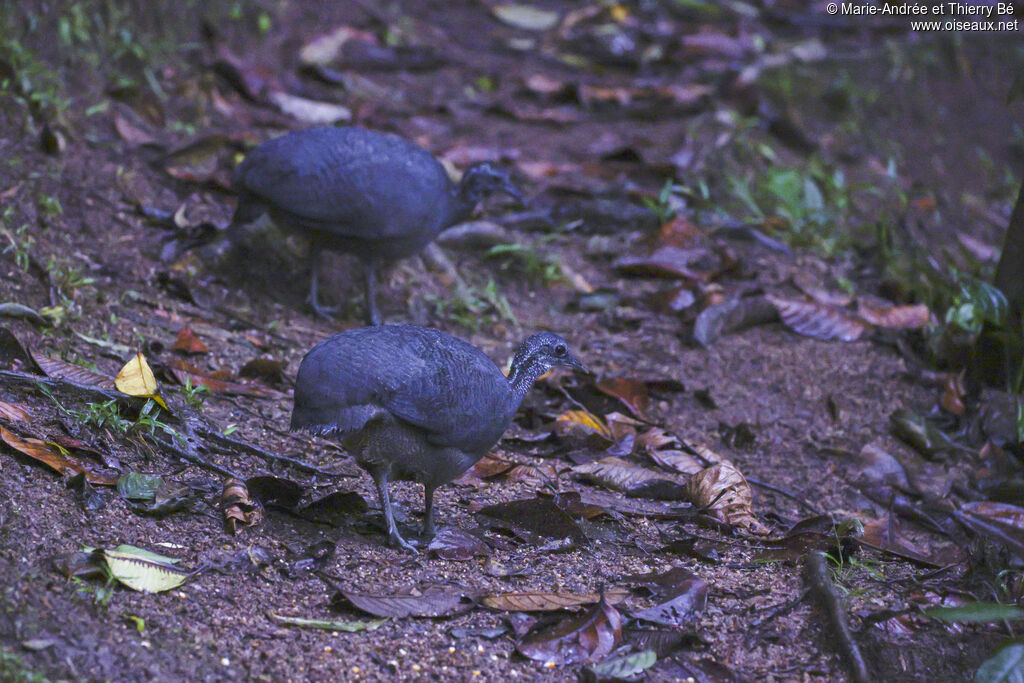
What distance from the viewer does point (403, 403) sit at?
11.0ft

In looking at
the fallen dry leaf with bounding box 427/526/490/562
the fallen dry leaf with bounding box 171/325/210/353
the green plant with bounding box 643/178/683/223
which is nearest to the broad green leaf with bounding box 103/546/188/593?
the fallen dry leaf with bounding box 427/526/490/562

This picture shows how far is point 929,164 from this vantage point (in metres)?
8.72

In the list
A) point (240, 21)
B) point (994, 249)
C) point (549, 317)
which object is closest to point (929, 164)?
point (994, 249)

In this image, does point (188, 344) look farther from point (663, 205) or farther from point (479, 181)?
point (663, 205)

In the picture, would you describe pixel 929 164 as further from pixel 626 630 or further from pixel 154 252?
pixel 626 630

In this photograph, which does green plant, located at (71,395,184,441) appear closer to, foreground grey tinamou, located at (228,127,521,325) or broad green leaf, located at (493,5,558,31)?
foreground grey tinamou, located at (228,127,521,325)

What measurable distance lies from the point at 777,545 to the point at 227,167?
409cm

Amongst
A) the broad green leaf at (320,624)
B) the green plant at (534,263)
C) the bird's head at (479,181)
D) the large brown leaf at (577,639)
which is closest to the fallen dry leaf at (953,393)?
the green plant at (534,263)

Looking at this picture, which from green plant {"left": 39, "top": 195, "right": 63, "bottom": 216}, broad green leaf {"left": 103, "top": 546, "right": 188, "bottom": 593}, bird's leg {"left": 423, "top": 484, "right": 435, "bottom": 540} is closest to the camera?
broad green leaf {"left": 103, "top": 546, "right": 188, "bottom": 593}

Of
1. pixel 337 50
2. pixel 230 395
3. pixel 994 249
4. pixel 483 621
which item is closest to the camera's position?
pixel 483 621

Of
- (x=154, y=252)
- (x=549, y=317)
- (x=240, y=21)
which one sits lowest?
(x=549, y=317)

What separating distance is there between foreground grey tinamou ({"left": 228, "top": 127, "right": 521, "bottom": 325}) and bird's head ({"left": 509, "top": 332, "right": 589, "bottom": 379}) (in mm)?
1562

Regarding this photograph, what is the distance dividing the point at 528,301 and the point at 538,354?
2.16 m

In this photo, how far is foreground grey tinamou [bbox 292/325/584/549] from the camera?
10.8 ft
